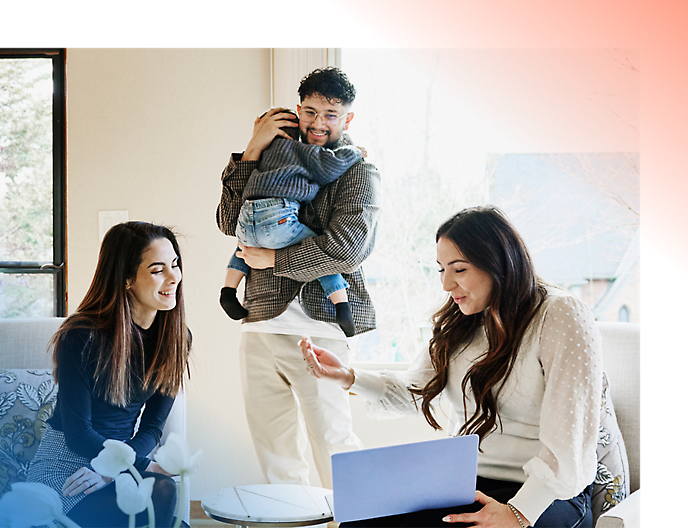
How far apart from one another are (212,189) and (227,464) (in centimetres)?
70

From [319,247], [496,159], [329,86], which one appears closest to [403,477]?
[319,247]

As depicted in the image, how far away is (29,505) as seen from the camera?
1555mm

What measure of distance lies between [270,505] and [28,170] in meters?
1.04

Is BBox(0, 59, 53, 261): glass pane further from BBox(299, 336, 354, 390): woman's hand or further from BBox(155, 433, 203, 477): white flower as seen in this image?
BBox(299, 336, 354, 390): woman's hand

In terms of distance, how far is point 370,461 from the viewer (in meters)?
1.43

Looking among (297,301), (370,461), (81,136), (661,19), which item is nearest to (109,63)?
(81,136)

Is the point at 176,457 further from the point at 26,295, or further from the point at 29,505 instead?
the point at 26,295

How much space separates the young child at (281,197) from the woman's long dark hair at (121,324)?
157 millimetres

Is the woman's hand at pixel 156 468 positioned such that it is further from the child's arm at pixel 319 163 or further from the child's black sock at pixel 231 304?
the child's arm at pixel 319 163

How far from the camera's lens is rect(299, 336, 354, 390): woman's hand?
5.24ft

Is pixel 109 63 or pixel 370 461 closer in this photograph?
pixel 370 461

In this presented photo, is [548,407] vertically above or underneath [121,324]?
underneath

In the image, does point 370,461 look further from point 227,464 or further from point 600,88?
point 600,88

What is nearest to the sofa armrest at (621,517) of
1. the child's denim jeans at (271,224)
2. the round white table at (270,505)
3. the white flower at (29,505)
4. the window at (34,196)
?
the round white table at (270,505)
